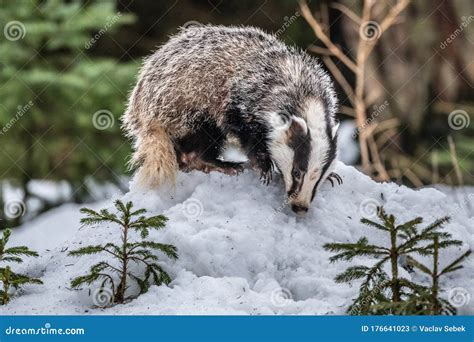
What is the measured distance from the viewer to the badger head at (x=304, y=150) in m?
3.20

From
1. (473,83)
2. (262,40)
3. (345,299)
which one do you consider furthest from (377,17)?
(345,299)

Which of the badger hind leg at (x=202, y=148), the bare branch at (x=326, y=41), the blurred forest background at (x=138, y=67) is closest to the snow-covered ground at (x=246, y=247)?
the badger hind leg at (x=202, y=148)

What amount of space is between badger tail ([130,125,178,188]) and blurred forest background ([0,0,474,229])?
156cm

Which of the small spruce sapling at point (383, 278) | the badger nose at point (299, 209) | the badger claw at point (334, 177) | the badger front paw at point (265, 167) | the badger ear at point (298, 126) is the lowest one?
the small spruce sapling at point (383, 278)

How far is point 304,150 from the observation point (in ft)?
10.8

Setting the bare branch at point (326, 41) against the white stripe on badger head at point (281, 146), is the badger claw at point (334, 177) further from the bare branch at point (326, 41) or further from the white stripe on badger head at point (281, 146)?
the bare branch at point (326, 41)

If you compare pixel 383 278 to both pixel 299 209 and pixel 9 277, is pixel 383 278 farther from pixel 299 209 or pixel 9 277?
pixel 9 277

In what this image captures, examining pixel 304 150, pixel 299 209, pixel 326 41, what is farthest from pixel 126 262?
pixel 326 41

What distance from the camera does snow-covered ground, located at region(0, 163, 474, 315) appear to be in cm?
264

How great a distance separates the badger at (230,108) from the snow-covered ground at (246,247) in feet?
0.45

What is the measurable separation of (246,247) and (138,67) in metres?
2.94

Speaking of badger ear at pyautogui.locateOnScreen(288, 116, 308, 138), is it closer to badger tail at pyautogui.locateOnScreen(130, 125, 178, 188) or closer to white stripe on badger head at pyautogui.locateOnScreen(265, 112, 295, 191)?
white stripe on badger head at pyautogui.locateOnScreen(265, 112, 295, 191)

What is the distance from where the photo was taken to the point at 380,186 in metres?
3.32

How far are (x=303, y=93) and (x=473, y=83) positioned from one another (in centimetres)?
399
